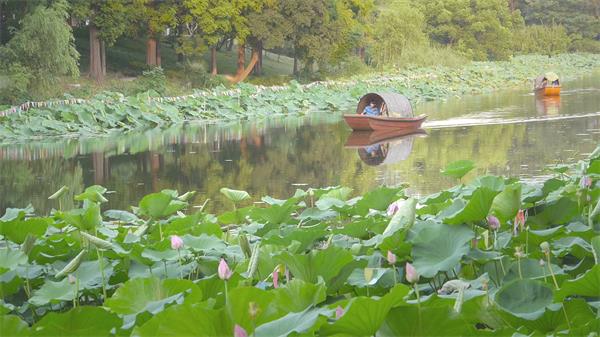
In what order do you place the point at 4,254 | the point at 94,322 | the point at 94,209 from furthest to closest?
the point at 94,209
the point at 4,254
the point at 94,322

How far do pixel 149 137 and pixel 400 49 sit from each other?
65.2 ft

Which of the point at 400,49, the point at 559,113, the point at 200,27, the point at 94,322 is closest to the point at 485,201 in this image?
the point at 94,322

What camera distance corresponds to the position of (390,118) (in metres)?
12.2

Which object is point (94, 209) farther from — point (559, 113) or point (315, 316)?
point (559, 113)

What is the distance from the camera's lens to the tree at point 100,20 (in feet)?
54.7

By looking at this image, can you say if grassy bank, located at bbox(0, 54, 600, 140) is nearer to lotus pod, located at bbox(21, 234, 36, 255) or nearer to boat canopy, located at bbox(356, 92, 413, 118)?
boat canopy, located at bbox(356, 92, 413, 118)

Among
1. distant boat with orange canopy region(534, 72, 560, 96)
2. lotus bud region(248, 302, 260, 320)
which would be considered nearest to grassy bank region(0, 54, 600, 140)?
distant boat with orange canopy region(534, 72, 560, 96)

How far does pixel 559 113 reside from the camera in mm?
13516

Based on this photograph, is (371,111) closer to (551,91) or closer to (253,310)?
(551,91)

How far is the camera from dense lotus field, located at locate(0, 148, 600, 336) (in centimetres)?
118

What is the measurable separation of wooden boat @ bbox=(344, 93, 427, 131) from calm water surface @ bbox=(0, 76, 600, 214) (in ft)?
0.71

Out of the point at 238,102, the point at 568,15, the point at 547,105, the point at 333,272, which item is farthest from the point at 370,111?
the point at 568,15

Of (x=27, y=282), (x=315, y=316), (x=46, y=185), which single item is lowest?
(x=46, y=185)

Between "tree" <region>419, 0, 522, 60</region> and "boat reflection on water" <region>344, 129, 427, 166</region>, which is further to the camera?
"tree" <region>419, 0, 522, 60</region>
